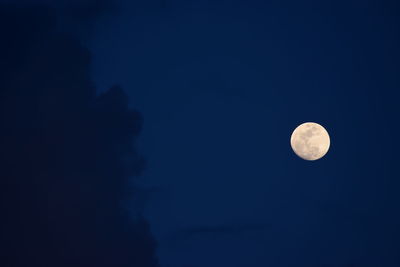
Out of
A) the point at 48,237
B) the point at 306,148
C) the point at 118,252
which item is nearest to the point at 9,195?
the point at 48,237

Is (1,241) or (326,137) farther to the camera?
(1,241)

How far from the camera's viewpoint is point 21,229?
55125 millimetres

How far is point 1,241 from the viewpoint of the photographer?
176ft

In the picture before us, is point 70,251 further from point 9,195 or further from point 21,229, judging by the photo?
point 9,195

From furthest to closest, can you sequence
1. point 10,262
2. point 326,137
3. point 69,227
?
point 69,227 → point 10,262 → point 326,137

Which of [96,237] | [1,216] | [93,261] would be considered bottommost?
[93,261]

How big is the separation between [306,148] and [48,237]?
38.9m

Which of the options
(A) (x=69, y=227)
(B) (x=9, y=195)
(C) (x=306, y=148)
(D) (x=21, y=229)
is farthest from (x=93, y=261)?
(C) (x=306, y=148)

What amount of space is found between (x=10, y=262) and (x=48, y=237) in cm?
704

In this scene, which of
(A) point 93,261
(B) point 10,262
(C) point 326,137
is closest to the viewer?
(C) point 326,137

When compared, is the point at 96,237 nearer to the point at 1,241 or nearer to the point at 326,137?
the point at 1,241

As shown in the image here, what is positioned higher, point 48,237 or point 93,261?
point 48,237

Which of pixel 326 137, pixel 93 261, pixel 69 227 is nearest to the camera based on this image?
pixel 326 137

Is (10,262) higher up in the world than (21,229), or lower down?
lower down
